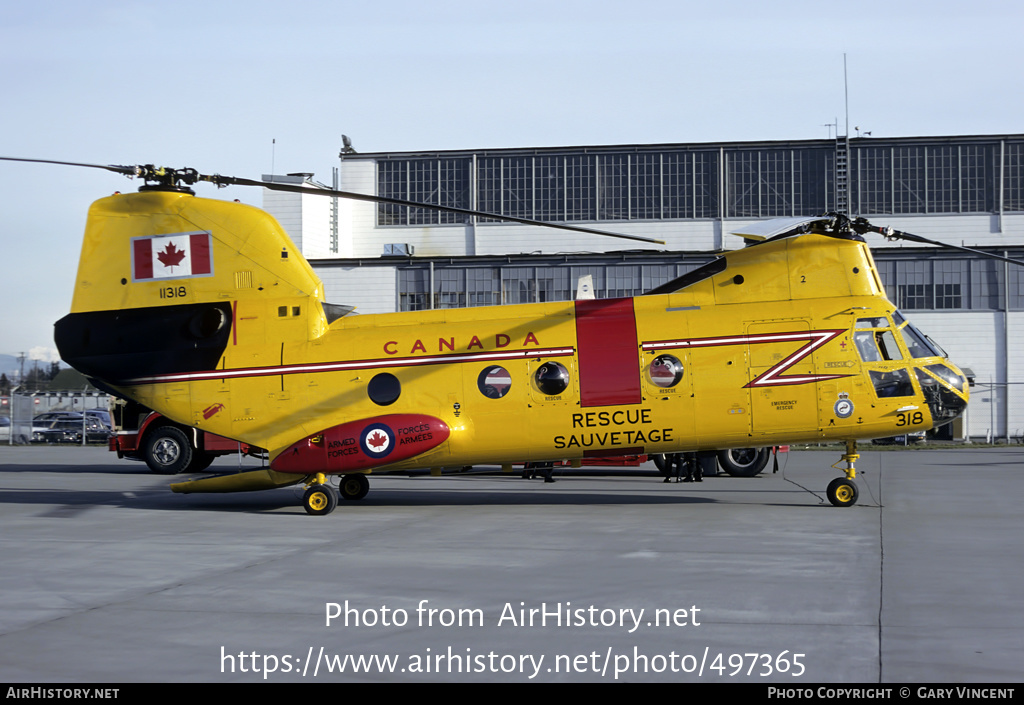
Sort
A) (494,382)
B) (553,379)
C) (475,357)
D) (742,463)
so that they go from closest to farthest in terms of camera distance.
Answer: (553,379) < (494,382) < (475,357) < (742,463)

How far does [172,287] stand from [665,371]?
27.2ft

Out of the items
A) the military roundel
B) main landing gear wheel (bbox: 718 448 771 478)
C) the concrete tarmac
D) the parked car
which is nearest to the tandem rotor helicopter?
the military roundel

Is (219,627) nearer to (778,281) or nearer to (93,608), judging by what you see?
(93,608)

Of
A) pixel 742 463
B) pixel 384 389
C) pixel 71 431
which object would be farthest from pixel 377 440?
pixel 71 431

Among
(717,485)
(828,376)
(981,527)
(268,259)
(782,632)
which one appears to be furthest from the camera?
(717,485)

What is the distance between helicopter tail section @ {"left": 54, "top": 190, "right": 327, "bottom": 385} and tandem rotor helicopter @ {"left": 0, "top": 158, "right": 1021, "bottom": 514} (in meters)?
0.03

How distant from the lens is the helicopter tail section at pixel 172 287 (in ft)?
52.3

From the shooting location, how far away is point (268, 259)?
16.1 meters

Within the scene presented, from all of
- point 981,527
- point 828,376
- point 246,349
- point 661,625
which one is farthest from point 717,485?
point 661,625

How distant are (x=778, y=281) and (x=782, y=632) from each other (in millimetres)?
9279

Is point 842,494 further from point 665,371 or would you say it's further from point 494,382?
point 494,382

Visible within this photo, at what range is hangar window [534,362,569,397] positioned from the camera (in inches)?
599

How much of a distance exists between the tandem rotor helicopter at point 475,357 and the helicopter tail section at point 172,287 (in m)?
0.03

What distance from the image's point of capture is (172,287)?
53.0ft
